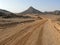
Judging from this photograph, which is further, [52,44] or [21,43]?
[52,44]

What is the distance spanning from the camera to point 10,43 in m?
11.8

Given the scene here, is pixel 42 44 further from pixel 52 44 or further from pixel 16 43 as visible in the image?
pixel 16 43

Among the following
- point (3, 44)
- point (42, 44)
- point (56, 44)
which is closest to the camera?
point (3, 44)

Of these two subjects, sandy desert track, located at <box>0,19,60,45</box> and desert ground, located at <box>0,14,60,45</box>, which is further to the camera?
desert ground, located at <box>0,14,60,45</box>

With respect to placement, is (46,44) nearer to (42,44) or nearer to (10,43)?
(42,44)

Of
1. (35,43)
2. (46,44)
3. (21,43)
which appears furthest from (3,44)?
(46,44)

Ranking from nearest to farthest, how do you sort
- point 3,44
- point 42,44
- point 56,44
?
1. point 3,44
2. point 42,44
3. point 56,44

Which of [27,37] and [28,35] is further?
[28,35]

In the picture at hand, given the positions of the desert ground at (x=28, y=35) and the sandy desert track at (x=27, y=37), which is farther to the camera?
the desert ground at (x=28, y=35)

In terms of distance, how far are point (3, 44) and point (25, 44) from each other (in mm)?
1545

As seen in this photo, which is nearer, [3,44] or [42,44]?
[3,44]

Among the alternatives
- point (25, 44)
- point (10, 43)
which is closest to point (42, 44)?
point (25, 44)

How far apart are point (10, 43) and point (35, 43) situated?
1914 mm

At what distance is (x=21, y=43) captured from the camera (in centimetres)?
1199
